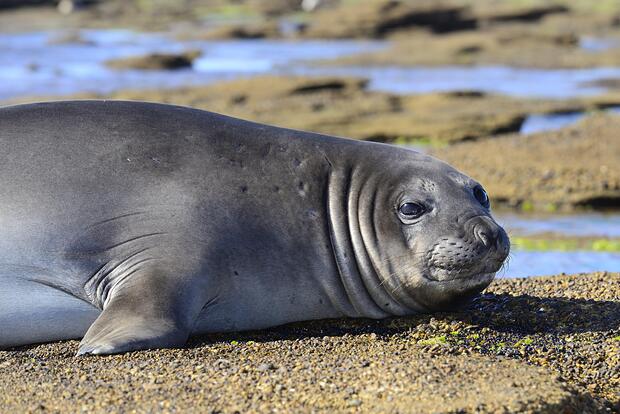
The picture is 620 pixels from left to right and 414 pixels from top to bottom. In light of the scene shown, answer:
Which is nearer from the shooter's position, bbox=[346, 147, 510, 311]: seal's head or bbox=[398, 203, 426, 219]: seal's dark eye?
bbox=[346, 147, 510, 311]: seal's head

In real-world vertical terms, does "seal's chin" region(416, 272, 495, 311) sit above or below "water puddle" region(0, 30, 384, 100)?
above

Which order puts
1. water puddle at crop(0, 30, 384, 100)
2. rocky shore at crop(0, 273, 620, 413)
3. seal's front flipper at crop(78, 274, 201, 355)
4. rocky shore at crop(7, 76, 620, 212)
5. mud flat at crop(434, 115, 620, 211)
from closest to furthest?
rocky shore at crop(0, 273, 620, 413), seal's front flipper at crop(78, 274, 201, 355), mud flat at crop(434, 115, 620, 211), rocky shore at crop(7, 76, 620, 212), water puddle at crop(0, 30, 384, 100)

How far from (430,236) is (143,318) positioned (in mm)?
1548

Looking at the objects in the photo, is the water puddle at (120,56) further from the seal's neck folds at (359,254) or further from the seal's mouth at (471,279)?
the seal's mouth at (471,279)

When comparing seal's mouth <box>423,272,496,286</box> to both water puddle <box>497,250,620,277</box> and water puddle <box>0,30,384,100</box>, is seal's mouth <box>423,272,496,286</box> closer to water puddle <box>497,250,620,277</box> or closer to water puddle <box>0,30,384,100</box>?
water puddle <box>497,250,620,277</box>

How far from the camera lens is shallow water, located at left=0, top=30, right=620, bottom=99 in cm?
2217

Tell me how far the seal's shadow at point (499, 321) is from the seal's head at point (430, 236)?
15 centimetres

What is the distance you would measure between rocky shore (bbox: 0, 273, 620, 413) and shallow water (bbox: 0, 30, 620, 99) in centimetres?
1470

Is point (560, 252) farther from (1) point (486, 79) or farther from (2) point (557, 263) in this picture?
(1) point (486, 79)

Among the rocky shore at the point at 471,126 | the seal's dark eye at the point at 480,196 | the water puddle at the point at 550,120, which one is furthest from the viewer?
the water puddle at the point at 550,120

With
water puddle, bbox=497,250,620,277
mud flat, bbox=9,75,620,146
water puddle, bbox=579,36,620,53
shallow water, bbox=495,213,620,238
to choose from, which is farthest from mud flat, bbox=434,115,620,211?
water puddle, bbox=579,36,620,53

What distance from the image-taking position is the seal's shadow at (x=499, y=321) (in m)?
Answer: 5.68

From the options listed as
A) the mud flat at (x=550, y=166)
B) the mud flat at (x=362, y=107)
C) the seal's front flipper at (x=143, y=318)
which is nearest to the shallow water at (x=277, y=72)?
the mud flat at (x=550, y=166)

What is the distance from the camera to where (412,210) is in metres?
5.94
